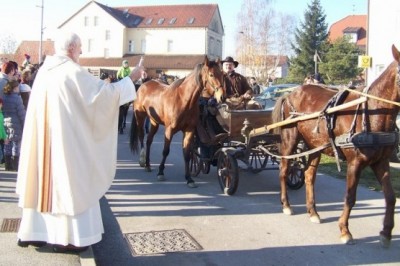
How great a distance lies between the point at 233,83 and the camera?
872 cm

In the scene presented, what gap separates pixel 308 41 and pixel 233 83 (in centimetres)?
4560

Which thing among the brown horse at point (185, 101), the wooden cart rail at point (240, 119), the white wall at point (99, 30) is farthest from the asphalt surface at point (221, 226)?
the white wall at point (99, 30)

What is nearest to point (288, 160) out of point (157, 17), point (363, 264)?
point (363, 264)

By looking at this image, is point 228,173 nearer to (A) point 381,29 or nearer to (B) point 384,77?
(B) point 384,77

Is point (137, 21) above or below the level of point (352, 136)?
above

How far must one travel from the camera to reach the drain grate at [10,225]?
567 centimetres

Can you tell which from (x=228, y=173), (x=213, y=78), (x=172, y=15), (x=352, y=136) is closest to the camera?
(x=352, y=136)

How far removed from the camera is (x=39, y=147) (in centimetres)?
450

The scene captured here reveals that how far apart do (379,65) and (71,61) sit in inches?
1076

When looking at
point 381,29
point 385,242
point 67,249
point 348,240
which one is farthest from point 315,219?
point 381,29

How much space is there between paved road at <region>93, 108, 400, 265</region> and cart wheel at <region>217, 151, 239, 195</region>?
0.52ft

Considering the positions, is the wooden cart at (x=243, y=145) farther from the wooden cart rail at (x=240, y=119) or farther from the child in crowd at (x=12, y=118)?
the child in crowd at (x=12, y=118)

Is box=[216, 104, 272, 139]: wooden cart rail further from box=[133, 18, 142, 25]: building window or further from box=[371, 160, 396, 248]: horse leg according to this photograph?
box=[133, 18, 142, 25]: building window

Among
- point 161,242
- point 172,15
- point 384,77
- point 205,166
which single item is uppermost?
point 172,15
